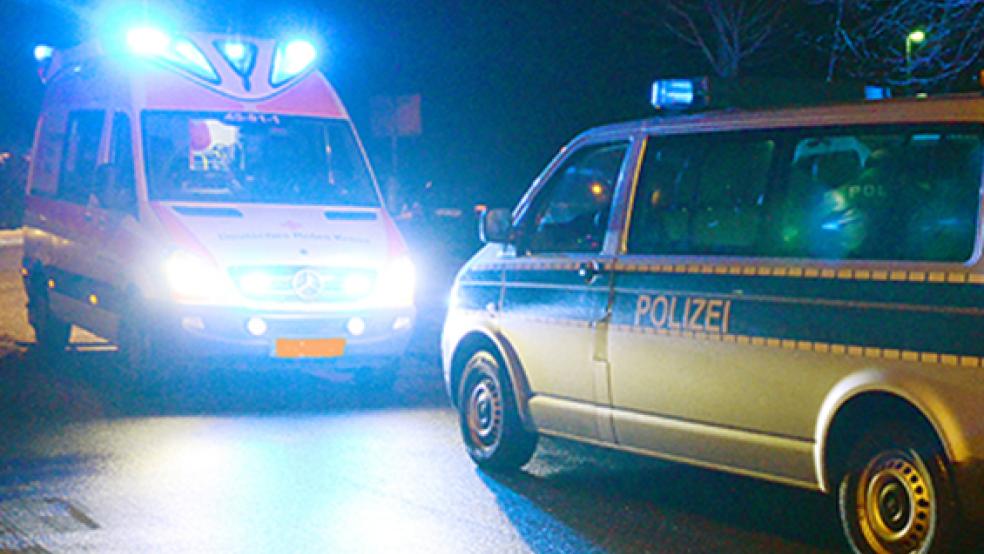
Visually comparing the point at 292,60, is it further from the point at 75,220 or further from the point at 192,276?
the point at 192,276

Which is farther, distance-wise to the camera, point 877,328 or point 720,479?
point 720,479

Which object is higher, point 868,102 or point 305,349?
point 868,102

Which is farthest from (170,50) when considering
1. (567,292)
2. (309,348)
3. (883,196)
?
(883,196)

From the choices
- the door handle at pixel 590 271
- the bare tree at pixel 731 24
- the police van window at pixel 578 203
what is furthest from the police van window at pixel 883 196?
the bare tree at pixel 731 24

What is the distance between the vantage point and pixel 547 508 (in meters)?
7.38

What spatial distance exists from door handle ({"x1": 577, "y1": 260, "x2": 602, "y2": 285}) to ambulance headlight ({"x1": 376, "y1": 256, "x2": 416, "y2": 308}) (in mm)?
4020

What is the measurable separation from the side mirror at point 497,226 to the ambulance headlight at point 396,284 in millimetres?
3221

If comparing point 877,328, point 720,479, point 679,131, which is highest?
point 679,131

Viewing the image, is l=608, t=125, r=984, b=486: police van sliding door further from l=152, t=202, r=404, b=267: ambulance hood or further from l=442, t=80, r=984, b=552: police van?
l=152, t=202, r=404, b=267: ambulance hood

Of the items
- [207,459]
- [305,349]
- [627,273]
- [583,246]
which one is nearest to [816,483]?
[627,273]

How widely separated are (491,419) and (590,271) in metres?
1.27

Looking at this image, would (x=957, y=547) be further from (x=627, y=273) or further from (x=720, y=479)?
(x=720, y=479)

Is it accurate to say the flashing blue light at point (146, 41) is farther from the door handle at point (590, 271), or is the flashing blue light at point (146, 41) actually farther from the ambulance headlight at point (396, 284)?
the door handle at point (590, 271)

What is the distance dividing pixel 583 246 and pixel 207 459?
8.28ft
